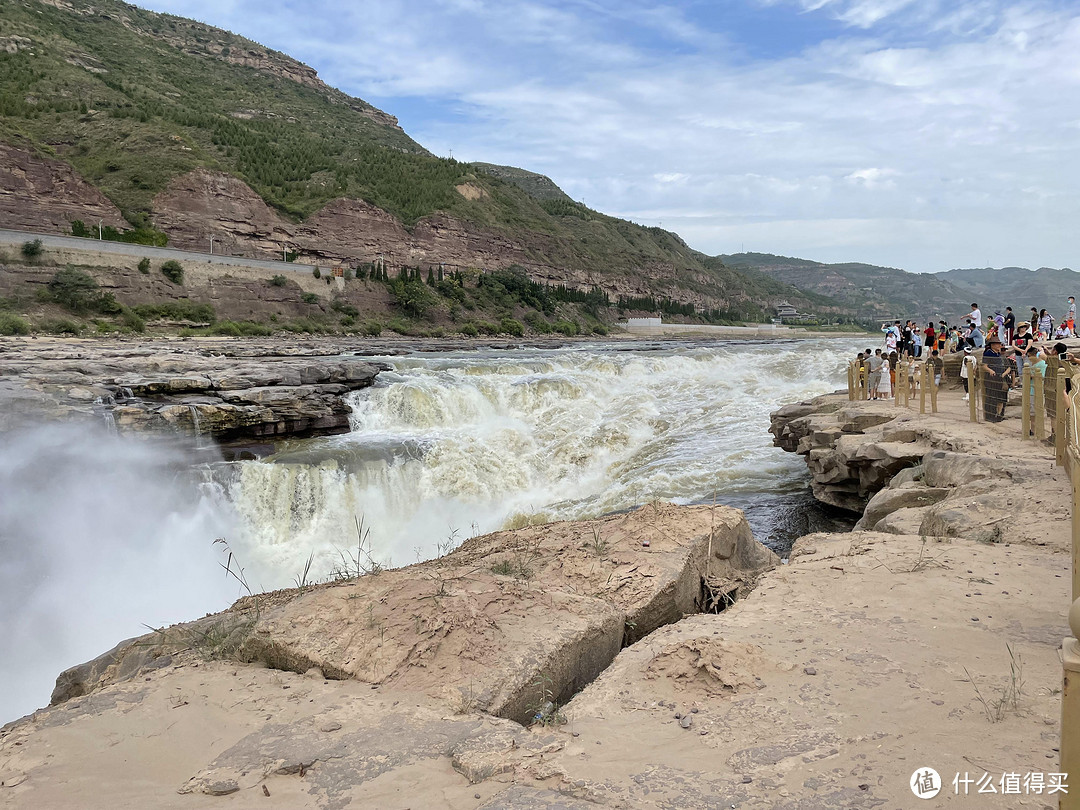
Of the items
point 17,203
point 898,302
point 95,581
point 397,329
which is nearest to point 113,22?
point 17,203

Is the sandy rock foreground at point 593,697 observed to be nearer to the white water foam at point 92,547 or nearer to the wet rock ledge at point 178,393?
the white water foam at point 92,547

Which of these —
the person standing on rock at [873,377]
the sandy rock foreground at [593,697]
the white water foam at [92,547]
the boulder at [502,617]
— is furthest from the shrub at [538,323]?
the sandy rock foreground at [593,697]

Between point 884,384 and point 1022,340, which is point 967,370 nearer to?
point 884,384

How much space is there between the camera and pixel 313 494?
11.8 metres

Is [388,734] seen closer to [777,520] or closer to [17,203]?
[777,520]

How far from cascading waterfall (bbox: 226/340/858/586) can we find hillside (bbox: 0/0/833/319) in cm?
3353

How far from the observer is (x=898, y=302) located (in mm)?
150625

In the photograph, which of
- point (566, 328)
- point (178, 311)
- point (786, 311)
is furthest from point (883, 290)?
point (178, 311)

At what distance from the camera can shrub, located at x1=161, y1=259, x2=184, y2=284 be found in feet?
113

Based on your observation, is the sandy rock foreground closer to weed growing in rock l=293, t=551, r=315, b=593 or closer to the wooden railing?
the wooden railing

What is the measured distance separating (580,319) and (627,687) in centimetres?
6018

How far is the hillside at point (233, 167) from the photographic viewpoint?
43625 mm

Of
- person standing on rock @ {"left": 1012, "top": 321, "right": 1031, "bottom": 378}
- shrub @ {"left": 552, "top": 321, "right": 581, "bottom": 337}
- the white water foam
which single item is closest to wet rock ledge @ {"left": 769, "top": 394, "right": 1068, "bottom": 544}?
person standing on rock @ {"left": 1012, "top": 321, "right": 1031, "bottom": 378}

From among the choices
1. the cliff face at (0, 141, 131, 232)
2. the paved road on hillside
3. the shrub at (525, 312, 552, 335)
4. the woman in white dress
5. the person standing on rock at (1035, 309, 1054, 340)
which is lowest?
the woman in white dress
